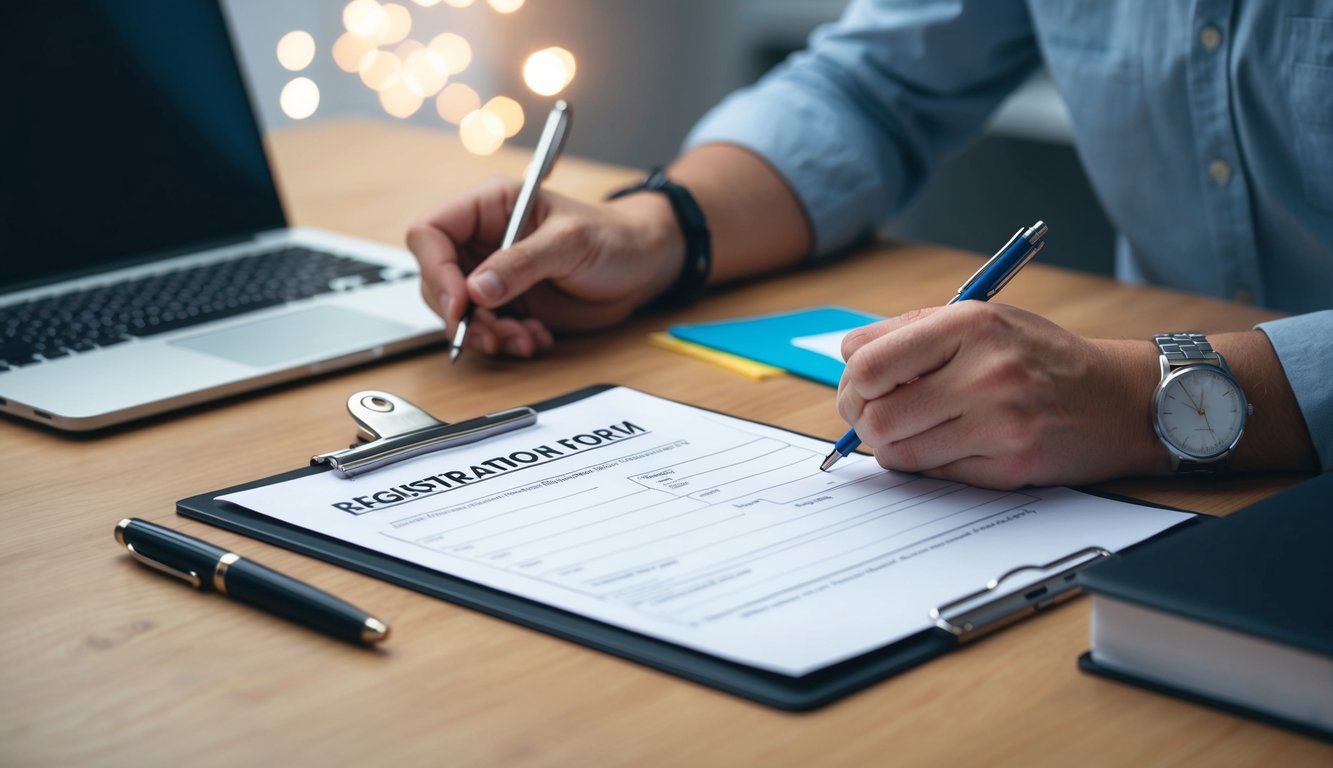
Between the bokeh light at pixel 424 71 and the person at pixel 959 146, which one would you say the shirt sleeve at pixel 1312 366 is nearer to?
the person at pixel 959 146

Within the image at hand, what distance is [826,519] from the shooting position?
0.62 metres

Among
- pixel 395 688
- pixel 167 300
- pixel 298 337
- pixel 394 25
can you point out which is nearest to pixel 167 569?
pixel 395 688

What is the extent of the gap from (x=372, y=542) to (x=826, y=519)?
8.8 inches

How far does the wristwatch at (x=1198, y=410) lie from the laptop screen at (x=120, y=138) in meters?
0.82

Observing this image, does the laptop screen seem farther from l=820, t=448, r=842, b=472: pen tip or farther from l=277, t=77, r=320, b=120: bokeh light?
l=277, t=77, r=320, b=120: bokeh light

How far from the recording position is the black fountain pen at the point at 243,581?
53cm

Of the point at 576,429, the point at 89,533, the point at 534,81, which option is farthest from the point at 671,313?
the point at 534,81

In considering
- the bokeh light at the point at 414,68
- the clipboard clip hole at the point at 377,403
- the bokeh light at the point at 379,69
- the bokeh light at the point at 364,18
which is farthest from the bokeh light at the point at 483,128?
the clipboard clip hole at the point at 377,403

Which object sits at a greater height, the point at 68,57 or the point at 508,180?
the point at 68,57

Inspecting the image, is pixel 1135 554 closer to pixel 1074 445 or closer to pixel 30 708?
pixel 1074 445

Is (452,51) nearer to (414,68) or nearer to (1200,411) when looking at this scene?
(414,68)

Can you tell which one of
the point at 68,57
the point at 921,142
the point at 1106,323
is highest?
the point at 68,57

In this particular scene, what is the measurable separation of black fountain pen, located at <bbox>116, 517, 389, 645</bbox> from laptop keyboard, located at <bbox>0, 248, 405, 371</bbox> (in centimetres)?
33

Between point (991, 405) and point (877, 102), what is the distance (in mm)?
658
